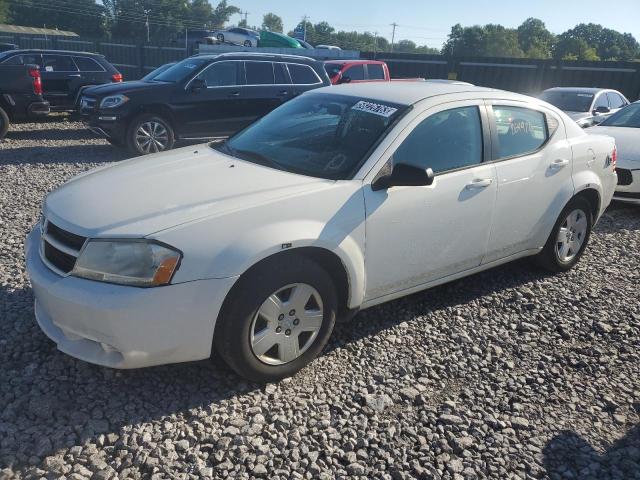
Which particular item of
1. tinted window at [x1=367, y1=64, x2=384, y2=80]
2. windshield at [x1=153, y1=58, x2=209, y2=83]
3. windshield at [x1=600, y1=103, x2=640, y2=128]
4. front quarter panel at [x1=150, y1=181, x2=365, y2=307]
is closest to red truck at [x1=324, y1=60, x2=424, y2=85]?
tinted window at [x1=367, y1=64, x2=384, y2=80]

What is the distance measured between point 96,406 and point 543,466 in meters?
2.26

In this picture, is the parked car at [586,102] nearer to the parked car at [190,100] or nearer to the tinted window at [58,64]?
the parked car at [190,100]

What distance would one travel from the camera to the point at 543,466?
2.63 m

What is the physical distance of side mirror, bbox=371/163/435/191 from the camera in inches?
125

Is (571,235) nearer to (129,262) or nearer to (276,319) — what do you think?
(276,319)

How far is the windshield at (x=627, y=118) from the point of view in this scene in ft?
27.0

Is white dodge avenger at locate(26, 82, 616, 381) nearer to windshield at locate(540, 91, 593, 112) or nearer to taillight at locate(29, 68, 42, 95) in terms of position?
windshield at locate(540, 91, 593, 112)

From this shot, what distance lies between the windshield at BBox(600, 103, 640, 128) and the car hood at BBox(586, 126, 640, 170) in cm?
33

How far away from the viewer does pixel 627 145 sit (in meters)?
7.26

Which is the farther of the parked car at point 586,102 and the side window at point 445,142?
the parked car at point 586,102

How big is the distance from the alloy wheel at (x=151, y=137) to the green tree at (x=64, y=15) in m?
88.8

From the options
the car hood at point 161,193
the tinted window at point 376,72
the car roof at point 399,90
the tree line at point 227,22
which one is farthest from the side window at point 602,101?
the tree line at point 227,22

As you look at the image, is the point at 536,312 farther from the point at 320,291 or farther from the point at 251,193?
the point at 251,193

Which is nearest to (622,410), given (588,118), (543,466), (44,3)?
(543,466)
